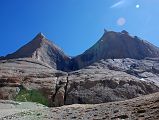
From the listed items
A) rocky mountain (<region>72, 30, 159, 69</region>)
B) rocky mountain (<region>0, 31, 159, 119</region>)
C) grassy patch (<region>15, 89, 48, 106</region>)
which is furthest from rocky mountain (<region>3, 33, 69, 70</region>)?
grassy patch (<region>15, 89, 48, 106</region>)

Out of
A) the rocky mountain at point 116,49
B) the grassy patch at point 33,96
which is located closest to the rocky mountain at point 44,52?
the rocky mountain at point 116,49

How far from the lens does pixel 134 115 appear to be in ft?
52.4

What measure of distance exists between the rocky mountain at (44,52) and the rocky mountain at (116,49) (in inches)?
170

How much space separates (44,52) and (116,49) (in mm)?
21419

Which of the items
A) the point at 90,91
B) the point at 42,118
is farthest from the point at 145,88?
the point at 42,118

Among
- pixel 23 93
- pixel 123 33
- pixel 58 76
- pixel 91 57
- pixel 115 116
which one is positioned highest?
pixel 123 33

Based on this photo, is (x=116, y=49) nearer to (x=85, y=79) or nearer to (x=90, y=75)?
(x=90, y=75)

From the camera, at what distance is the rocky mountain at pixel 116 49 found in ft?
364

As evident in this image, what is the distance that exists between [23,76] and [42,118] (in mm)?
48608

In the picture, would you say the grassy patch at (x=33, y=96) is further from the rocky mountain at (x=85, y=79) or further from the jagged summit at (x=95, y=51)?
the jagged summit at (x=95, y=51)

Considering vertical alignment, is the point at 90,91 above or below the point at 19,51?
below

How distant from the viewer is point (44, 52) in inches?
4500

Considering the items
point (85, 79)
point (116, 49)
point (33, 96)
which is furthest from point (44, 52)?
point (33, 96)

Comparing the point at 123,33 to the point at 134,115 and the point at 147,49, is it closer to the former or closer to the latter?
the point at 147,49
